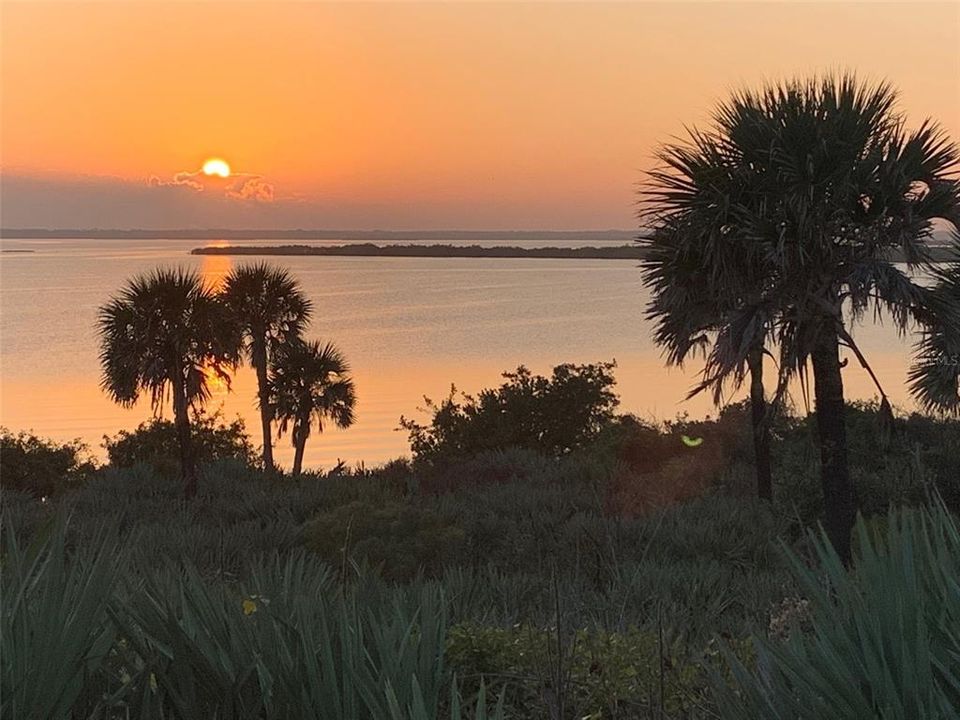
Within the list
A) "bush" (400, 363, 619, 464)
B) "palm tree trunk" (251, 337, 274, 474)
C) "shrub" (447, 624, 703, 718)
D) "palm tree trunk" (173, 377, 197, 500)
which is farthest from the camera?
"palm tree trunk" (251, 337, 274, 474)

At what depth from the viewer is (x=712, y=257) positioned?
48.4 ft

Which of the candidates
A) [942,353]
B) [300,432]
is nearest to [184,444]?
[300,432]

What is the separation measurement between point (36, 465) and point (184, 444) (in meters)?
18.3

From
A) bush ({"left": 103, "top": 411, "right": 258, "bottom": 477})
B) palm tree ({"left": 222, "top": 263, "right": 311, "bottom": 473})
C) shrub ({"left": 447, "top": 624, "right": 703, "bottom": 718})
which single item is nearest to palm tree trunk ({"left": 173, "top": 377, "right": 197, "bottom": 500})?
palm tree ({"left": 222, "top": 263, "right": 311, "bottom": 473})

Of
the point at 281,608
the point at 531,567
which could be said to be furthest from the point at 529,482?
the point at 281,608

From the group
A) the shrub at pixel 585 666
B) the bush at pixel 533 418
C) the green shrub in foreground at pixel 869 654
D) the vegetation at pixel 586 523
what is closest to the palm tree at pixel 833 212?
the vegetation at pixel 586 523

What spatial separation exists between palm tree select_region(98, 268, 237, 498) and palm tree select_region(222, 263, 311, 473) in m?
9.90

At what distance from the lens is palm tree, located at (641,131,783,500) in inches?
561

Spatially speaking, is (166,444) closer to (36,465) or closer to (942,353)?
(36,465)

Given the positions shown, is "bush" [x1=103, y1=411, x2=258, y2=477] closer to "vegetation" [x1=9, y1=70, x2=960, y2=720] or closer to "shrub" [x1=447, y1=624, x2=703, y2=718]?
"vegetation" [x1=9, y1=70, x2=960, y2=720]

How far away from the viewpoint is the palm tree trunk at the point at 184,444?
2406cm

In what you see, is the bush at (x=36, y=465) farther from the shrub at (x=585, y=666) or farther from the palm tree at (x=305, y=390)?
the shrub at (x=585, y=666)

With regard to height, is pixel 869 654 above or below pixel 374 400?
above

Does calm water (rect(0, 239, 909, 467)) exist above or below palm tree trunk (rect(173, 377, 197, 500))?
below
